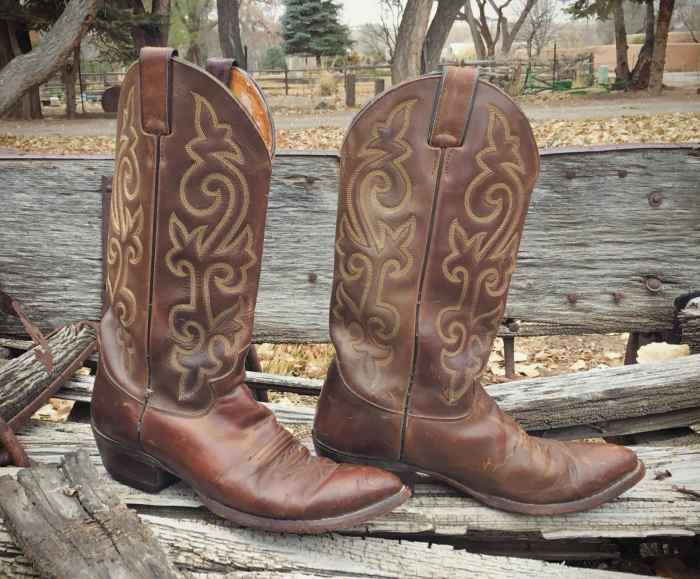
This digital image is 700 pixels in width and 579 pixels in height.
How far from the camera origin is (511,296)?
96.4 inches

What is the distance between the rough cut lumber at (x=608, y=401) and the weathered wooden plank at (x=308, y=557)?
0.59 metres

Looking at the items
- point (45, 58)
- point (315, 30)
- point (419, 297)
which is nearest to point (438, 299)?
point (419, 297)

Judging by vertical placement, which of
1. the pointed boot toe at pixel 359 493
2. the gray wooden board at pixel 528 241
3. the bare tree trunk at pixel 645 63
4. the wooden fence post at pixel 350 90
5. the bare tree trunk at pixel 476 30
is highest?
the bare tree trunk at pixel 476 30

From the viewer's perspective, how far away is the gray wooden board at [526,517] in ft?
4.85

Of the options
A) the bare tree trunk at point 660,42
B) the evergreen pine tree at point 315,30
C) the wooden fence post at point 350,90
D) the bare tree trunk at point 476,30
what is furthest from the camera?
the evergreen pine tree at point 315,30

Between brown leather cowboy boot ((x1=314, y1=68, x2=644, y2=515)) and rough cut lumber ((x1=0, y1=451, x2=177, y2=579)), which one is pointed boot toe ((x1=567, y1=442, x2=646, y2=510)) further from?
rough cut lumber ((x1=0, y1=451, x2=177, y2=579))

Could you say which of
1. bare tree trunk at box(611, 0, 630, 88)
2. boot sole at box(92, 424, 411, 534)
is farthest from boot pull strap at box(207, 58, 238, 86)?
bare tree trunk at box(611, 0, 630, 88)

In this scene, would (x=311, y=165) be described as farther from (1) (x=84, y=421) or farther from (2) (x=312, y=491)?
(2) (x=312, y=491)

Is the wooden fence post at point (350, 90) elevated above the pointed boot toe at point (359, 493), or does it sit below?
above

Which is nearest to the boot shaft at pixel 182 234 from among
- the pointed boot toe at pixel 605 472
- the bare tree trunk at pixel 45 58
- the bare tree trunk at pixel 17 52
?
the pointed boot toe at pixel 605 472

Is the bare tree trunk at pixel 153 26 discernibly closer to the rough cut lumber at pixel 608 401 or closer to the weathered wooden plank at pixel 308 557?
the rough cut lumber at pixel 608 401

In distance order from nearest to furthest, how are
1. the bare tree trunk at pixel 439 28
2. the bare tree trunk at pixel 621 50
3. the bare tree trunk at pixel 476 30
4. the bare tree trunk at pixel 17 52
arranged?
the bare tree trunk at pixel 439 28
the bare tree trunk at pixel 17 52
the bare tree trunk at pixel 621 50
the bare tree trunk at pixel 476 30

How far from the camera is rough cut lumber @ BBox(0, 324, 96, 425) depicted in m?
1.83

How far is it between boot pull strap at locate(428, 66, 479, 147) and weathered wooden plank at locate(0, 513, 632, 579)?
791 millimetres
